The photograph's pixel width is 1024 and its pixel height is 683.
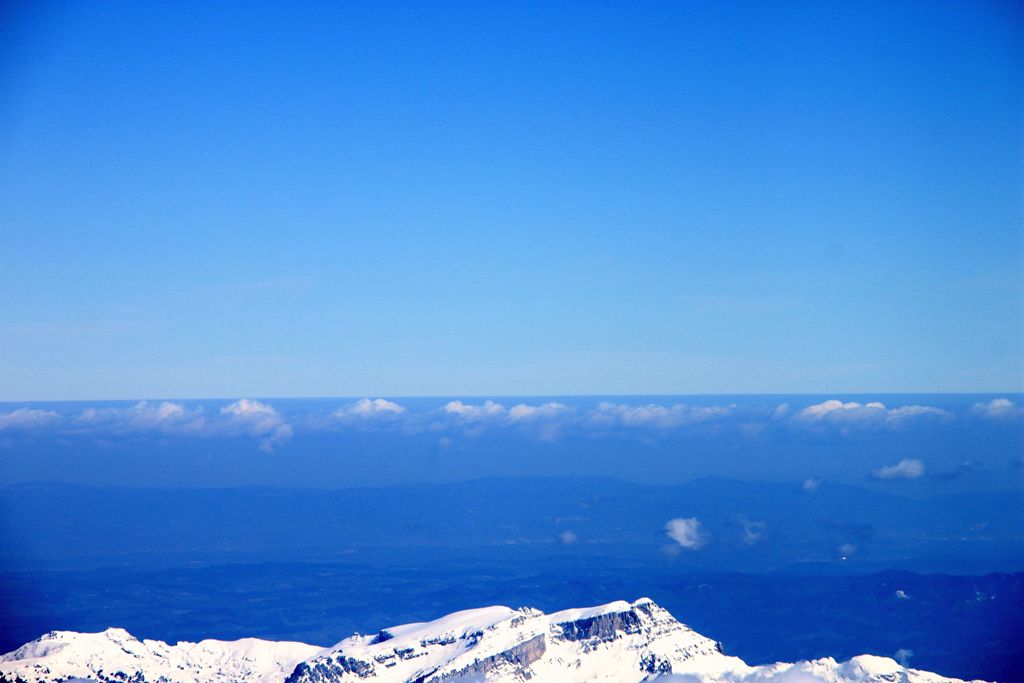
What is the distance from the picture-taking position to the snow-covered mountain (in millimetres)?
93562

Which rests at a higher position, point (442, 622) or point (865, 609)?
point (442, 622)

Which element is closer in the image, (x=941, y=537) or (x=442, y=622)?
(x=442, y=622)

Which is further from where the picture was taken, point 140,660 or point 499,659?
point 140,660

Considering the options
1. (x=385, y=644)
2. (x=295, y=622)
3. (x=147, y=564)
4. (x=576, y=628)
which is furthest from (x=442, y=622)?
(x=147, y=564)

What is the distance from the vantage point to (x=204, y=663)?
368 feet

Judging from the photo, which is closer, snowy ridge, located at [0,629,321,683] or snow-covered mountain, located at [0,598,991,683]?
snow-covered mountain, located at [0,598,991,683]

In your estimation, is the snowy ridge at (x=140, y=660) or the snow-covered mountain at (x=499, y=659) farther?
the snowy ridge at (x=140, y=660)

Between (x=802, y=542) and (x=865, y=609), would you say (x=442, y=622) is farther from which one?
(x=802, y=542)

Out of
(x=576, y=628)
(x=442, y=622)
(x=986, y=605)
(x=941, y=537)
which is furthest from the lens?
(x=941, y=537)

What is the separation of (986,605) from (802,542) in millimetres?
44527

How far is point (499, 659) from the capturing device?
93.8m

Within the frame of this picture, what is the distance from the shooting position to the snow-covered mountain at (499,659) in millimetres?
93562

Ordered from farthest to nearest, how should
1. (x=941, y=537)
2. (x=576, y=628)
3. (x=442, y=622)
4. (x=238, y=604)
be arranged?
(x=941, y=537)
(x=238, y=604)
(x=442, y=622)
(x=576, y=628)

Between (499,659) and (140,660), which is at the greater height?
(499,659)
